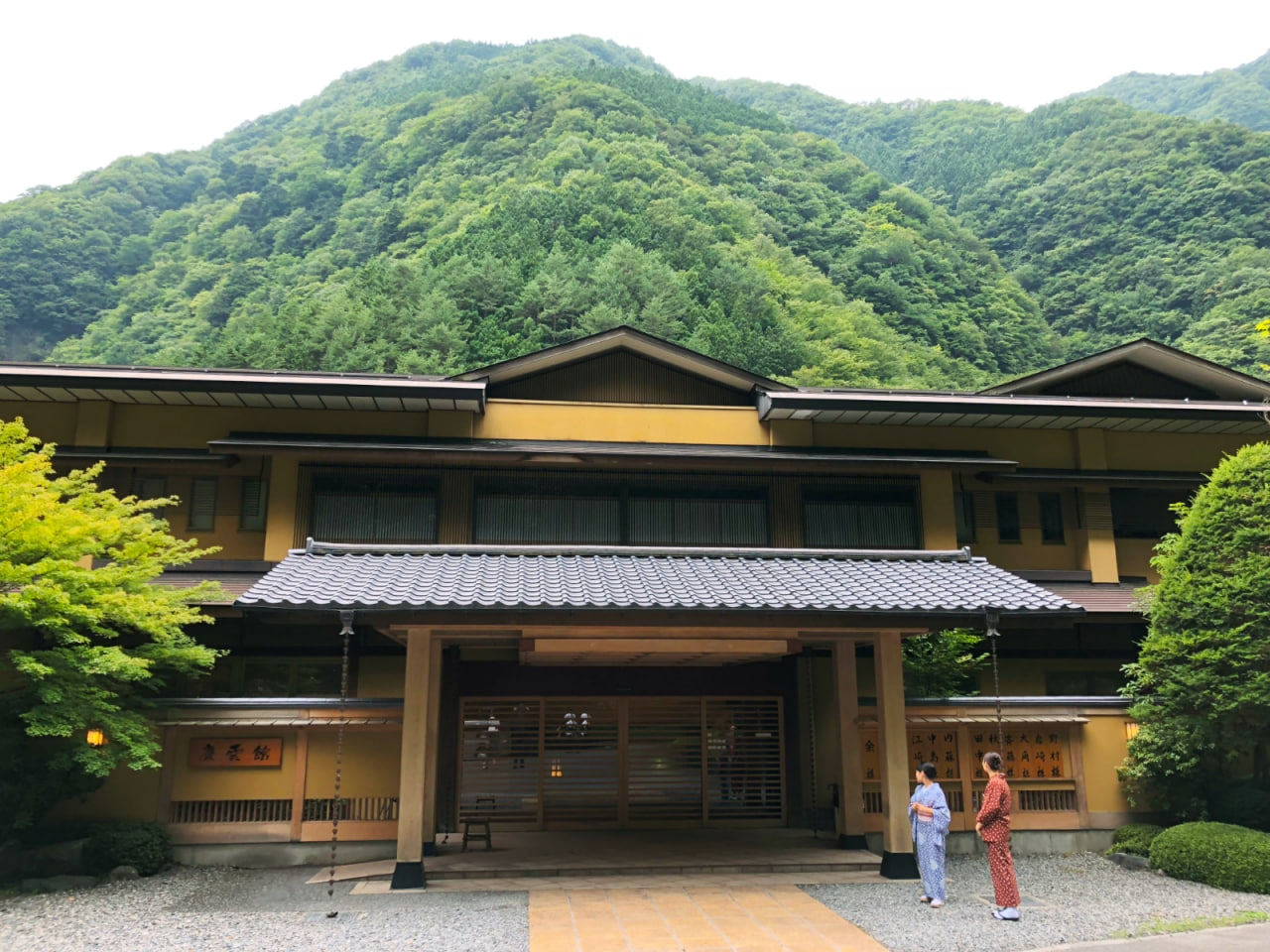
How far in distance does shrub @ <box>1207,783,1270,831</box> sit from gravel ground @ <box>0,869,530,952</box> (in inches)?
388

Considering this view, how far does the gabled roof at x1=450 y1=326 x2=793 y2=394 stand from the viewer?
18.0m

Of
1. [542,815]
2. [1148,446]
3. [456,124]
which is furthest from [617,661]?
[456,124]

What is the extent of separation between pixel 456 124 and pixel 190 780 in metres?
61.4

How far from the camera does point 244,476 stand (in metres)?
17.1

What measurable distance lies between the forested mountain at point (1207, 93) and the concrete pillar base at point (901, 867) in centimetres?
10028

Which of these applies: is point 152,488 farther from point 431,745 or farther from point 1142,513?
point 1142,513

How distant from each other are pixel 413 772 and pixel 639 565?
147 inches

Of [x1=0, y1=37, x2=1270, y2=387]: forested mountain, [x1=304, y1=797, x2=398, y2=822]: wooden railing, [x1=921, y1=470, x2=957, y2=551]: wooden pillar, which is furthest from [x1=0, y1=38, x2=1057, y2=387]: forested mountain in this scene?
[x1=304, y1=797, x2=398, y2=822]: wooden railing

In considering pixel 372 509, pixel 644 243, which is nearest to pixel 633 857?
pixel 372 509

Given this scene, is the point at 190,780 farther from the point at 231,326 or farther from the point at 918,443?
the point at 231,326

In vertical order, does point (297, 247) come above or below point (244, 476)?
above

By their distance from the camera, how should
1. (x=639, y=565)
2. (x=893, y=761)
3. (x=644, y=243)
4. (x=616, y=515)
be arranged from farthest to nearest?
1. (x=644, y=243)
2. (x=616, y=515)
3. (x=639, y=565)
4. (x=893, y=761)

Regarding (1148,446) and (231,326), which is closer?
(1148,446)

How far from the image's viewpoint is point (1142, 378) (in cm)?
2006
